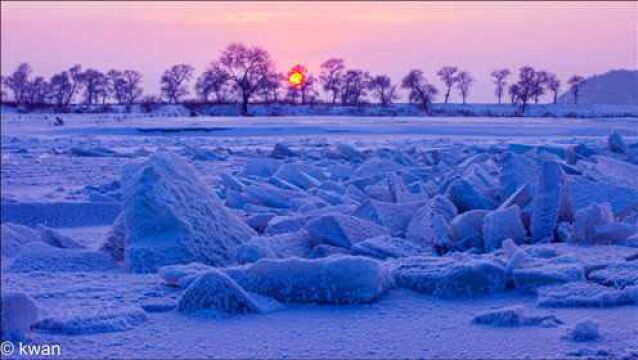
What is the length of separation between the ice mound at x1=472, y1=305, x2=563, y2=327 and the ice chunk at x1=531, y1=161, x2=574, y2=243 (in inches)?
54.3

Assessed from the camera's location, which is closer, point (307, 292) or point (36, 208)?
point (307, 292)

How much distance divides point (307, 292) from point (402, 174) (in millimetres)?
3806

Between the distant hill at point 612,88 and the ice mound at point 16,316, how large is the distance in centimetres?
209

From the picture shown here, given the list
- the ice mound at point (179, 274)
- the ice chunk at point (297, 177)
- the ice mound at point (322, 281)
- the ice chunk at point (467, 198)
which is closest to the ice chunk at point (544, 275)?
the ice mound at point (322, 281)

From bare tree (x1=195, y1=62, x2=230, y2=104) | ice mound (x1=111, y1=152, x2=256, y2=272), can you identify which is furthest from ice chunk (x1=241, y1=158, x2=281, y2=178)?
bare tree (x1=195, y1=62, x2=230, y2=104)

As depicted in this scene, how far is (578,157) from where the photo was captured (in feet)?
24.5

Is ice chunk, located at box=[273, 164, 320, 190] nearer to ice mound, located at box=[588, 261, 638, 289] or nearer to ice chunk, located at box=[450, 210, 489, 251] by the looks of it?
ice chunk, located at box=[450, 210, 489, 251]

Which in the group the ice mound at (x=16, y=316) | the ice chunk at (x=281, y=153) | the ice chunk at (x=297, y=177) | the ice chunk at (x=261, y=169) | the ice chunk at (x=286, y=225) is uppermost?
the ice mound at (x=16, y=316)

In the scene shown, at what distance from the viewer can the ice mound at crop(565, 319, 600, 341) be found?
2221 millimetres

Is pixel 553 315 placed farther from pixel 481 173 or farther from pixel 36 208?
pixel 36 208

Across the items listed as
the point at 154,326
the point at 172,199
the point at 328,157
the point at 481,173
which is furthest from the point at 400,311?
the point at 328,157

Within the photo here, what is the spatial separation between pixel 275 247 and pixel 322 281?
0.81 m

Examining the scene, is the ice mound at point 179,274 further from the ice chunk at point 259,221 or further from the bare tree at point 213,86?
the bare tree at point 213,86

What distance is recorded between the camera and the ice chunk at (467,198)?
438cm
